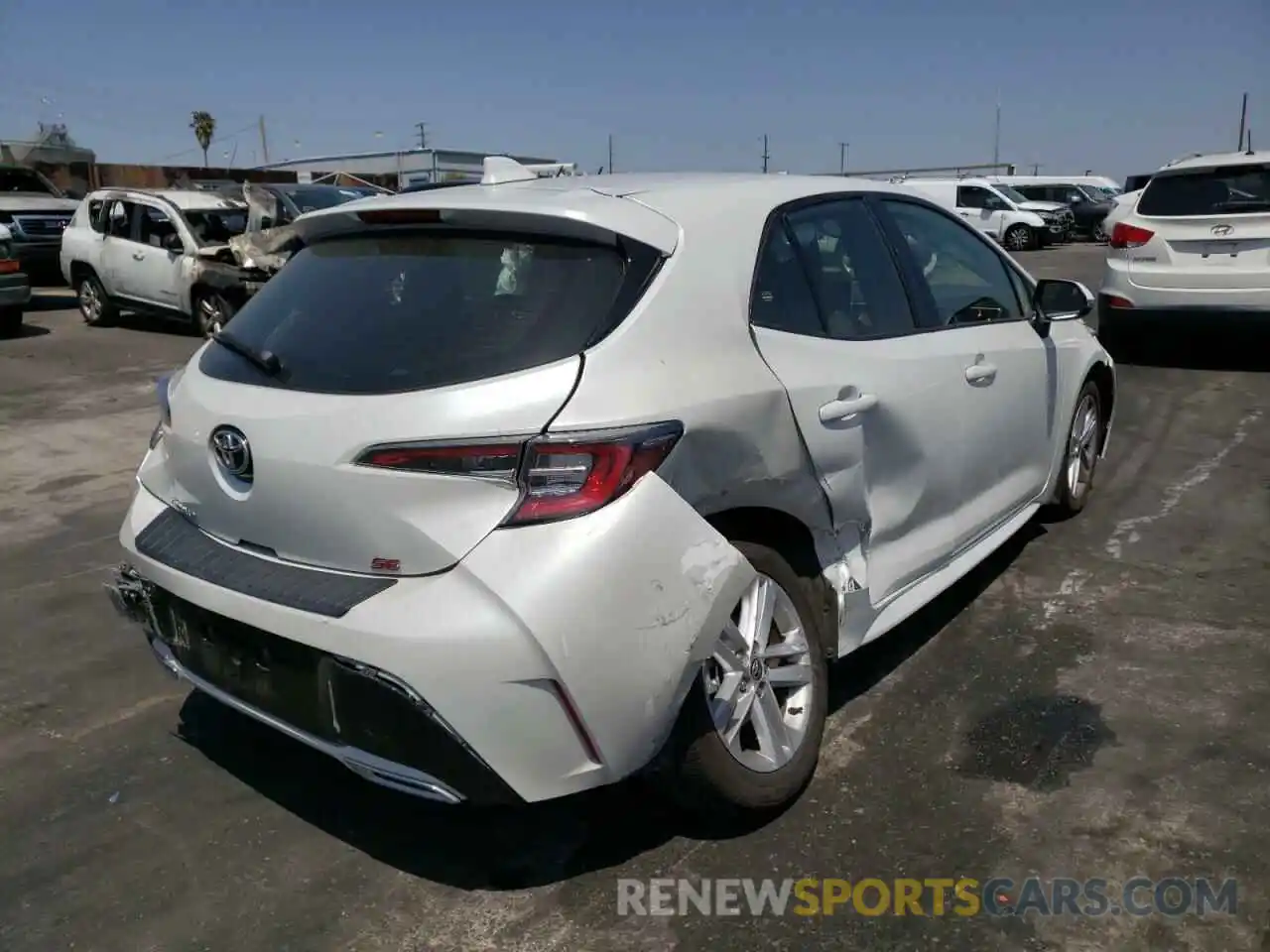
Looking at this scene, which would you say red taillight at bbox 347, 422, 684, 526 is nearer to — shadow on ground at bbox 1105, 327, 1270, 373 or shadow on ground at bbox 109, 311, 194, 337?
shadow on ground at bbox 1105, 327, 1270, 373

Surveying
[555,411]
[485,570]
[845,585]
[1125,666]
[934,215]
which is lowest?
[1125,666]

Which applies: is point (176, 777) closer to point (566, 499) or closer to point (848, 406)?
point (566, 499)

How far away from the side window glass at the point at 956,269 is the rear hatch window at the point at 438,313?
163cm

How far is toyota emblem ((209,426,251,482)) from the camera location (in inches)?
107

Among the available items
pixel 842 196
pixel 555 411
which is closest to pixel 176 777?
pixel 555 411

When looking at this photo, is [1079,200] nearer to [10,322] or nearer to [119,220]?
[119,220]

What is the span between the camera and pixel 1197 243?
9.02 metres

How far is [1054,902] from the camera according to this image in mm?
2648

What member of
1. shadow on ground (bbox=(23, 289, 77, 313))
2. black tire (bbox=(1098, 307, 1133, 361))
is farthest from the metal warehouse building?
black tire (bbox=(1098, 307, 1133, 361))

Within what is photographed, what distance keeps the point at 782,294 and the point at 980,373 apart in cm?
117

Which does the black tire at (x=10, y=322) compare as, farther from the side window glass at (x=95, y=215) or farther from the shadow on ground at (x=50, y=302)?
the shadow on ground at (x=50, y=302)

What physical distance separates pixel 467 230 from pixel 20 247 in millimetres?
16000

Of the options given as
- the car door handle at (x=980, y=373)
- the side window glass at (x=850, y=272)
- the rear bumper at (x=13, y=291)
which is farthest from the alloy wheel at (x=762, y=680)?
the rear bumper at (x=13, y=291)

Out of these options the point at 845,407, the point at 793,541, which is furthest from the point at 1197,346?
the point at 793,541
